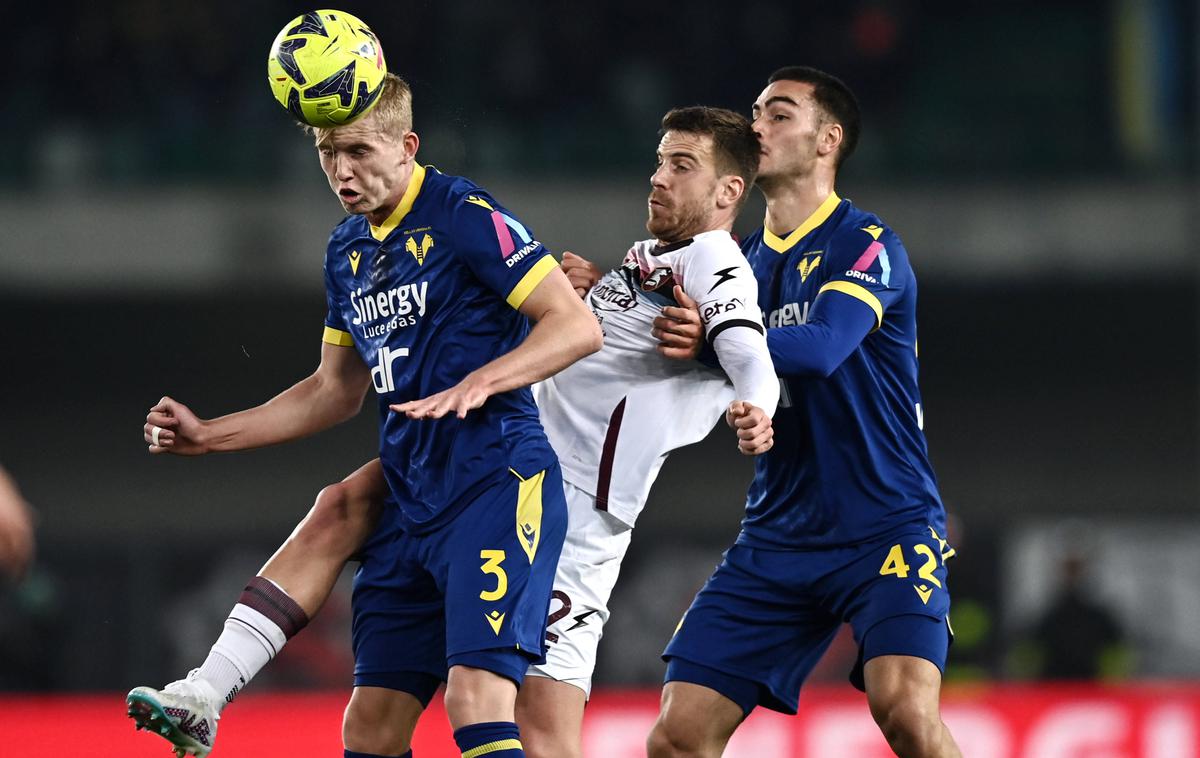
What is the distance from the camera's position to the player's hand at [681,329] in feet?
14.3

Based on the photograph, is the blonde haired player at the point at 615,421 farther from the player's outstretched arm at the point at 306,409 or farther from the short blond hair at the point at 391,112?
the short blond hair at the point at 391,112

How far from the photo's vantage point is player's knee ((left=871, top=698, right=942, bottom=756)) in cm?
438

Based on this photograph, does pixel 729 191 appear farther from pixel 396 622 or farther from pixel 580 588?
pixel 396 622

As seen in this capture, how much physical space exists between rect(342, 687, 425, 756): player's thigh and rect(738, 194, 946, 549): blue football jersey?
1.20 metres

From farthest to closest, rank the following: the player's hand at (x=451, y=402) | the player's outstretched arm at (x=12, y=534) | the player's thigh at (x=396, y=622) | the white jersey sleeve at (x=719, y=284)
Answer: the white jersey sleeve at (x=719, y=284), the player's thigh at (x=396, y=622), the player's hand at (x=451, y=402), the player's outstretched arm at (x=12, y=534)

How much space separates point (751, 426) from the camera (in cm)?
414

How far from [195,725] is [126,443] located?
39.1 feet

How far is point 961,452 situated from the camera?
1527cm

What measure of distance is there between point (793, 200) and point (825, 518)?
988 mm

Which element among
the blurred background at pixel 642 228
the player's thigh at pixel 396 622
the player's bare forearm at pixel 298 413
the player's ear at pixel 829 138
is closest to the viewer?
the player's thigh at pixel 396 622

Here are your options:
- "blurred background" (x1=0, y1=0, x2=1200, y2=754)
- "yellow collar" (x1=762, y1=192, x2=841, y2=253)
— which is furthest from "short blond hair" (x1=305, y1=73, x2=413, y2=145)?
"blurred background" (x1=0, y1=0, x2=1200, y2=754)

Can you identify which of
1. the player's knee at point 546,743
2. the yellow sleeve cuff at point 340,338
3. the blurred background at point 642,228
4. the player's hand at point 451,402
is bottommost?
the player's knee at point 546,743

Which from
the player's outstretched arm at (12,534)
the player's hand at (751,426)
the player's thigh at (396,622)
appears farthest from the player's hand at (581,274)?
the player's outstretched arm at (12,534)

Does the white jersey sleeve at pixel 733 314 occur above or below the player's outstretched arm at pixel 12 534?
above
